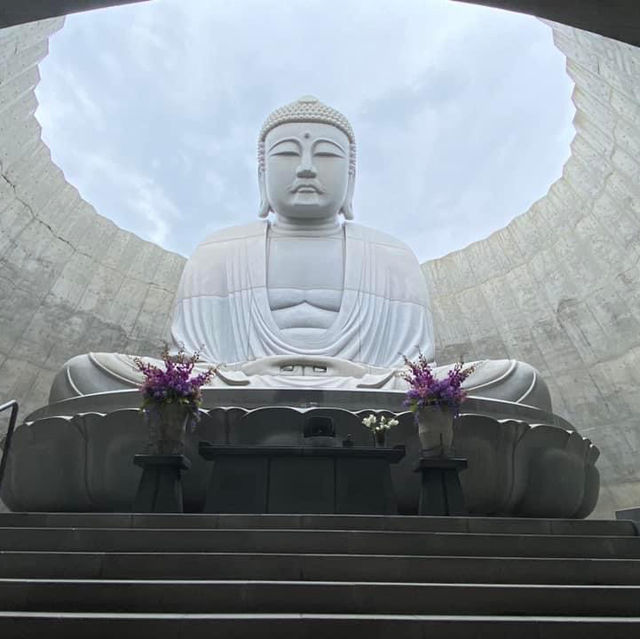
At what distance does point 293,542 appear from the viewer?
10.0ft

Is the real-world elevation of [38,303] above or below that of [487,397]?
above

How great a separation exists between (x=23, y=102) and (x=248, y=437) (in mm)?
5822

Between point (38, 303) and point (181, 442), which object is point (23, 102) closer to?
point (38, 303)

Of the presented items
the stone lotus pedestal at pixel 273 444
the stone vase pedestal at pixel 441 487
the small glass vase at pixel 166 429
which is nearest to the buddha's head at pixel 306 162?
the stone lotus pedestal at pixel 273 444

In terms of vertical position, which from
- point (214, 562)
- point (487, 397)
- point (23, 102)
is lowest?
point (214, 562)

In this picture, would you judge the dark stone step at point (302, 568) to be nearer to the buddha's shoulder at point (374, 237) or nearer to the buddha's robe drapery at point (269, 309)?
the buddha's robe drapery at point (269, 309)

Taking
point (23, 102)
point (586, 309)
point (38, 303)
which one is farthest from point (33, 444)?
point (586, 309)

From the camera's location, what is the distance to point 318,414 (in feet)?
15.2

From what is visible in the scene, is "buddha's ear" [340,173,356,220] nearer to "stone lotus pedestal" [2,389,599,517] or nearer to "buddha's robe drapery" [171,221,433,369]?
"buddha's robe drapery" [171,221,433,369]

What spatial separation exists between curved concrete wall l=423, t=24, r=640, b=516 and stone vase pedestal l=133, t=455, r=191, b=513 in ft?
19.7

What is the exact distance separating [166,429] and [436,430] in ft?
5.01

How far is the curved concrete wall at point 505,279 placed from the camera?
827 centimetres

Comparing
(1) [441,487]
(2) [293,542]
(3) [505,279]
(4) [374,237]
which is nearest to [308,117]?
(4) [374,237]

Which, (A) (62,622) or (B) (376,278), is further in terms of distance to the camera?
(B) (376,278)
